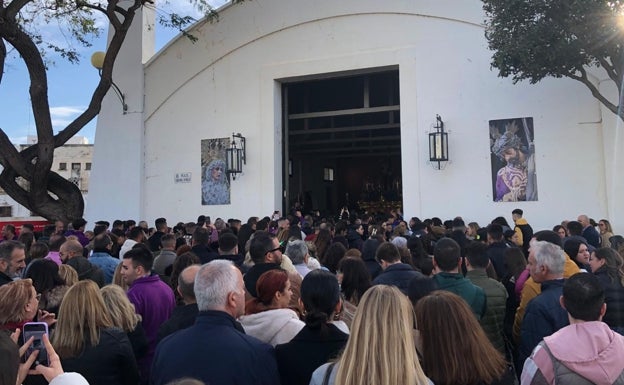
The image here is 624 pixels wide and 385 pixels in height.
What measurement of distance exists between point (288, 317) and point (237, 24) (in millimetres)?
12851

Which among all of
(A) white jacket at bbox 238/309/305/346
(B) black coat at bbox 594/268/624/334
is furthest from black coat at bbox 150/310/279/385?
(B) black coat at bbox 594/268/624/334

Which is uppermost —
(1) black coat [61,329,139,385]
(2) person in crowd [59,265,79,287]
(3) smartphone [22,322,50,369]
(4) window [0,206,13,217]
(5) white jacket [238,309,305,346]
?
(4) window [0,206,13,217]

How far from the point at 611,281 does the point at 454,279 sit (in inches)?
46.8

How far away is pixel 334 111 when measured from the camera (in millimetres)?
14711

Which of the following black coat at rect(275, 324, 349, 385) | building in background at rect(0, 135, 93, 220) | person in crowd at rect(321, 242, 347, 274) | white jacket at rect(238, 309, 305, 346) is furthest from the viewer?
building in background at rect(0, 135, 93, 220)

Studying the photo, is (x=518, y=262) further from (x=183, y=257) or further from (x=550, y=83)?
(x=550, y=83)

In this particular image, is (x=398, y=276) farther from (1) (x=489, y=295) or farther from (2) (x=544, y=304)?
(2) (x=544, y=304)

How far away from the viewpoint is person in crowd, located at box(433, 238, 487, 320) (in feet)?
12.6

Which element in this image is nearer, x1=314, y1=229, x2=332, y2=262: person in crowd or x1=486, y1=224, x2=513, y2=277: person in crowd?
x1=486, y1=224, x2=513, y2=277: person in crowd

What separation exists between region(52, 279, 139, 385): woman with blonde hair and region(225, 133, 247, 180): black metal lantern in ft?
36.0

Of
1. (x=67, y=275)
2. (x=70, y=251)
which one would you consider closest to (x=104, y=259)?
(x=70, y=251)

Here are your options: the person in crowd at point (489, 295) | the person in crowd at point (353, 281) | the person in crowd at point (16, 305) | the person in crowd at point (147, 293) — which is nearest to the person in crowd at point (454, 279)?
the person in crowd at point (489, 295)

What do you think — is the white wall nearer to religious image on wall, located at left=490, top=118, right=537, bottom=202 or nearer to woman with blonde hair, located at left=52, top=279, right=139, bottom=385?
religious image on wall, located at left=490, top=118, right=537, bottom=202

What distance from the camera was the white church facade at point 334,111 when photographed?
11422 millimetres
